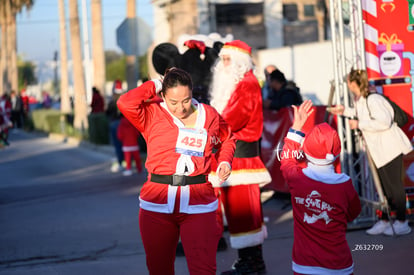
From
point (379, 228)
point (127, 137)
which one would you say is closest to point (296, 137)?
point (379, 228)

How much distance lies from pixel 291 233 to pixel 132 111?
13.9ft

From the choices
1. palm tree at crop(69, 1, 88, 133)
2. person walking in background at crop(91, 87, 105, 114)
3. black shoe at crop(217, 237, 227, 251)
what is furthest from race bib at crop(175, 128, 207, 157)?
palm tree at crop(69, 1, 88, 133)

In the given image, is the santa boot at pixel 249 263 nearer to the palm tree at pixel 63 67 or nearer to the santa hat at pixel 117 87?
the santa hat at pixel 117 87

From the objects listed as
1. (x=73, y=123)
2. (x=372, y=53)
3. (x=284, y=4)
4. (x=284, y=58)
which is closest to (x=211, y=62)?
(x=372, y=53)

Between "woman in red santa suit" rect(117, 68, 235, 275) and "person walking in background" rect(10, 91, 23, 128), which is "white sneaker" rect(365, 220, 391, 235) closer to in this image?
"woman in red santa suit" rect(117, 68, 235, 275)

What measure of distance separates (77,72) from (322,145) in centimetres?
2662

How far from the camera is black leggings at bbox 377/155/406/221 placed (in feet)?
25.7

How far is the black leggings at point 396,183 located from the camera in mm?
7820

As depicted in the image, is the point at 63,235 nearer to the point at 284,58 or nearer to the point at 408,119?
the point at 408,119

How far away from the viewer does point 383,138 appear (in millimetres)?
7746

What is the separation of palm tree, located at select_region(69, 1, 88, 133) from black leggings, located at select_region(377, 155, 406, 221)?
20.9m

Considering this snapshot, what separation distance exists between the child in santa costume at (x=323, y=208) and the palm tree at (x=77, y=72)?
2365cm

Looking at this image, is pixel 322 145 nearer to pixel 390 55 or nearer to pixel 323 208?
pixel 323 208

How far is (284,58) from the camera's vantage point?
23.1 m
